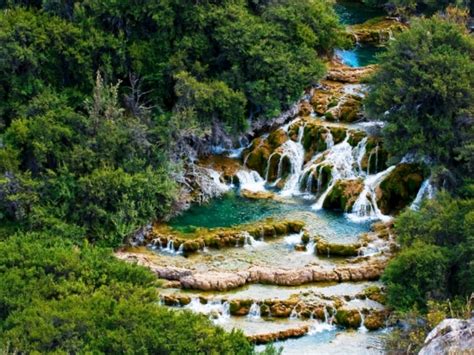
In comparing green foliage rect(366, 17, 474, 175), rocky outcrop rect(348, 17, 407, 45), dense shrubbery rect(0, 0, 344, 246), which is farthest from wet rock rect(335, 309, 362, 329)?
rocky outcrop rect(348, 17, 407, 45)

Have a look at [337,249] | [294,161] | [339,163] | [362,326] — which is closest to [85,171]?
[294,161]

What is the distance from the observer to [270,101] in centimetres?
4831

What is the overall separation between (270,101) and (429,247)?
1407 cm

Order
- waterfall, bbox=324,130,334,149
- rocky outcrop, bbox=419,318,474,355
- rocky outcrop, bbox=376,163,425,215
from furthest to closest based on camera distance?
waterfall, bbox=324,130,334,149, rocky outcrop, bbox=376,163,425,215, rocky outcrop, bbox=419,318,474,355

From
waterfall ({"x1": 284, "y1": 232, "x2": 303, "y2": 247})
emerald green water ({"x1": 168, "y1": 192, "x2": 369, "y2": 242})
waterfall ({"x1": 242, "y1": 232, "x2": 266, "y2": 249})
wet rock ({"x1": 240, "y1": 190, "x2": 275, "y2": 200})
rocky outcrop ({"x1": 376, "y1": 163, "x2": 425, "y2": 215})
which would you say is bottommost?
waterfall ({"x1": 242, "y1": 232, "x2": 266, "y2": 249})

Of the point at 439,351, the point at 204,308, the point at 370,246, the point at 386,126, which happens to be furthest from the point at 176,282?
the point at 439,351

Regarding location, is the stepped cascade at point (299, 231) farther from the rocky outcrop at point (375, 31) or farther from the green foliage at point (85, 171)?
the rocky outcrop at point (375, 31)

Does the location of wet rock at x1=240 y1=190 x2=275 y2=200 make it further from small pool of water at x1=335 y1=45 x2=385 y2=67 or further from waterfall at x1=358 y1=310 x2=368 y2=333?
small pool of water at x1=335 y1=45 x2=385 y2=67

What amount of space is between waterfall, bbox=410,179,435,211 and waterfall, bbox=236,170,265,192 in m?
7.25

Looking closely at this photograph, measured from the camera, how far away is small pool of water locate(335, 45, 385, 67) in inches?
2216

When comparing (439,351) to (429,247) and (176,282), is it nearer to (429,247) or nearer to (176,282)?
(429,247)

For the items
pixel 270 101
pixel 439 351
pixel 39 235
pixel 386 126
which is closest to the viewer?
pixel 439 351

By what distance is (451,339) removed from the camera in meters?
27.3

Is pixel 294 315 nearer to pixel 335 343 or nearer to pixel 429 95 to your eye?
pixel 335 343
